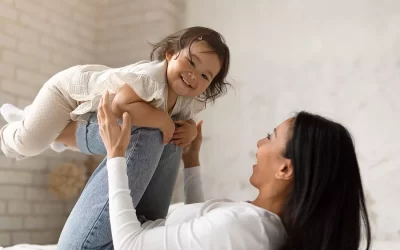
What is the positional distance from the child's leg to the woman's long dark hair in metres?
0.72

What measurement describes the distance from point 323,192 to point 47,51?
2.09 m

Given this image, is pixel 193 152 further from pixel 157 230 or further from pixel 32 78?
pixel 32 78

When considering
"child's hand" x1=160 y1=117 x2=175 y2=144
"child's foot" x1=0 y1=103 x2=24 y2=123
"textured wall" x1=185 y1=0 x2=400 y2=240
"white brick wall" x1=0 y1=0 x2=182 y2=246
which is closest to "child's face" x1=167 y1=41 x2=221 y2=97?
"child's hand" x1=160 y1=117 x2=175 y2=144

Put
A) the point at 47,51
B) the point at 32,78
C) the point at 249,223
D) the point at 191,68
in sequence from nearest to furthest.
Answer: the point at 249,223 < the point at 191,68 < the point at 32,78 < the point at 47,51

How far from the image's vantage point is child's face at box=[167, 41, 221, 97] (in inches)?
A: 54.2

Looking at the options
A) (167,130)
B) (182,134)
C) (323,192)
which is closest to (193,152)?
(182,134)

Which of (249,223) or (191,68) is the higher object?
(191,68)

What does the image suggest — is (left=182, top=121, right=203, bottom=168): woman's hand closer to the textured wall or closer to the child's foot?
the child's foot

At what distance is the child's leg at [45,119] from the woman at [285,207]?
0.93 feet

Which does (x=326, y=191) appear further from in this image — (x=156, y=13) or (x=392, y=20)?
(x=156, y=13)

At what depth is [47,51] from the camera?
2797mm

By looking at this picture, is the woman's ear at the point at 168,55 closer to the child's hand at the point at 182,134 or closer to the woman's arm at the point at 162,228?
the child's hand at the point at 182,134

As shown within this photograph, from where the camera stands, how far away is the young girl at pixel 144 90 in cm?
131

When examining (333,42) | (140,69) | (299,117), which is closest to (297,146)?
A: (299,117)
